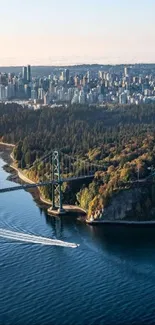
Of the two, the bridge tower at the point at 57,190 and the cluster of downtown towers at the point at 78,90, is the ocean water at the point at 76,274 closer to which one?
the bridge tower at the point at 57,190

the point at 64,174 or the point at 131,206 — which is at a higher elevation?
the point at 64,174

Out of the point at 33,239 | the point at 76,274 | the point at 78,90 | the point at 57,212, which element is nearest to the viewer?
the point at 76,274

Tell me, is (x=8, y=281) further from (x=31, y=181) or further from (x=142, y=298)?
(x=31, y=181)

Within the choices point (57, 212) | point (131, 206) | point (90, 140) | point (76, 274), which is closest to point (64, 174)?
point (57, 212)

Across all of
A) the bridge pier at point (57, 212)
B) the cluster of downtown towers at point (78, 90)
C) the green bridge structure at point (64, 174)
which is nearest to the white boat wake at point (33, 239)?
the green bridge structure at point (64, 174)

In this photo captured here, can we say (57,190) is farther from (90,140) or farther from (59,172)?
(90,140)

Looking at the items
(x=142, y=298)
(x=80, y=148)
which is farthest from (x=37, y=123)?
(x=142, y=298)
